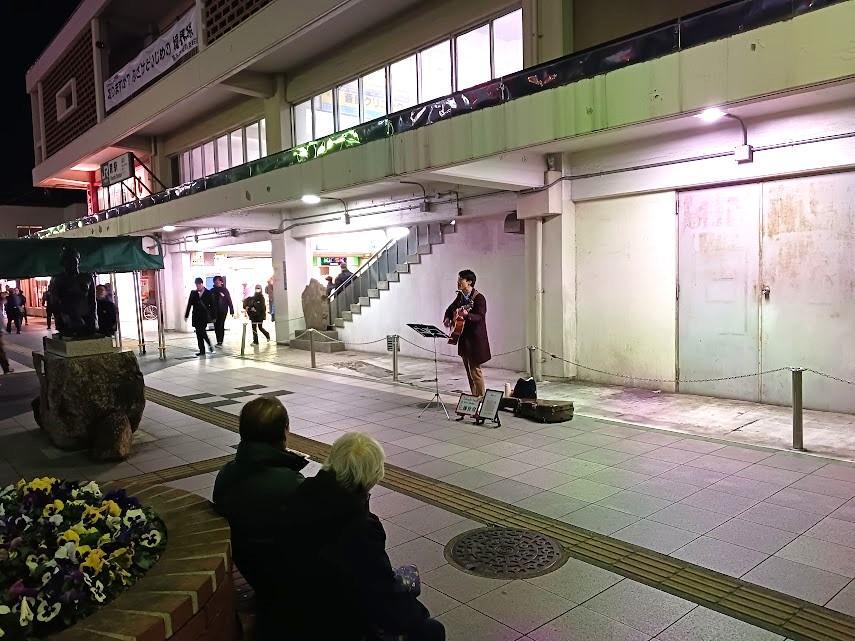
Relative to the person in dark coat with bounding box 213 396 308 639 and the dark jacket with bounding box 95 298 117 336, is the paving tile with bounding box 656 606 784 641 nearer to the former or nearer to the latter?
the person in dark coat with bounding box 213 396 308 639

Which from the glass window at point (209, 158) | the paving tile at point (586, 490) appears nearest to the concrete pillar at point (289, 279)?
the glass window at point (209, 158)

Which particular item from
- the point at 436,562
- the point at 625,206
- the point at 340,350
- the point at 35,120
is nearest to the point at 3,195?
the point at 35,120

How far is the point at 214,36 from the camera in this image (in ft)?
55.3

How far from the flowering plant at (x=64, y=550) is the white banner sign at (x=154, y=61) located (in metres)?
17.0

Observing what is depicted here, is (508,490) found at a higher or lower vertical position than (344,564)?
lower

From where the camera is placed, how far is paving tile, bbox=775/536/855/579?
4137 millimetres

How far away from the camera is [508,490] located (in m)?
5.77

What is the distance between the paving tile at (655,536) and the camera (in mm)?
4531

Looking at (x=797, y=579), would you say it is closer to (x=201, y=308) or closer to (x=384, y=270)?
(x=384, y=270)

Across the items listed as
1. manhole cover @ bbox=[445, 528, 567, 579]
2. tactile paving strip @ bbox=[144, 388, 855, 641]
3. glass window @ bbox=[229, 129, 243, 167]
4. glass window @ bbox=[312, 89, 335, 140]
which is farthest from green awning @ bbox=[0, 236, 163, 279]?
manhole cover @ bbox=[445, 528, 567, 579]

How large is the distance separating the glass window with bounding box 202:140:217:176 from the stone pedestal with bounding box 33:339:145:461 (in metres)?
13.8

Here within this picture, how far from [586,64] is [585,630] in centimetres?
630

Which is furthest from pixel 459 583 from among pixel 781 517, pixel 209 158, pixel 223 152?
pixel 209 158

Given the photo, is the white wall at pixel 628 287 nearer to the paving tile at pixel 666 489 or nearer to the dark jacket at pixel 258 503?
the paving tile at pixel 666 489
